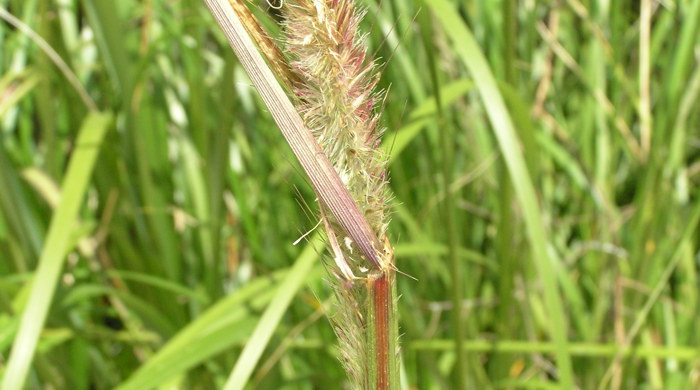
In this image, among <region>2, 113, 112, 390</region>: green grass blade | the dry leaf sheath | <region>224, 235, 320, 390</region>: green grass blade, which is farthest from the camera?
<region>2, 113, 112, 390</region>: green grass blade

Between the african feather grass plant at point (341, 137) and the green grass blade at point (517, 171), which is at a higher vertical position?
the african feather grass plant at point (341, 137)

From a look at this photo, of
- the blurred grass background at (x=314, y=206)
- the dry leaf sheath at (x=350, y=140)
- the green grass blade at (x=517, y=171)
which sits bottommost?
the blurred grass background at (x=314, y=206)

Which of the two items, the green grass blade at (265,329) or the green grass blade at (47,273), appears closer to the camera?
the green grass blade at (265,329)

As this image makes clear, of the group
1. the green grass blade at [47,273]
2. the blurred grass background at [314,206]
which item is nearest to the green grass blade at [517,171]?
the blurred grass background at [314,206]

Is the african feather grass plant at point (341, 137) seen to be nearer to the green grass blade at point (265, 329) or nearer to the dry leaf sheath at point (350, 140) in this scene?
the dry leaf sheath at point (350, 140)

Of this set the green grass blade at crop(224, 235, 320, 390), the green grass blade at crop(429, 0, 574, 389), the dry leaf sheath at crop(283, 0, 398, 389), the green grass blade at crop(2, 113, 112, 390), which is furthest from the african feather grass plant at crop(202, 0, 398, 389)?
→ the green grass blade at crop(2, 113, 112, 390)

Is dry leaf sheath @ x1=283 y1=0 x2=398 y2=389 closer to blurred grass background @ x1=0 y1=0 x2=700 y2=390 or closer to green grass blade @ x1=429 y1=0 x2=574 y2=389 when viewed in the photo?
green grass blade @ x1=429 y1=0 x2=574 y2=389
